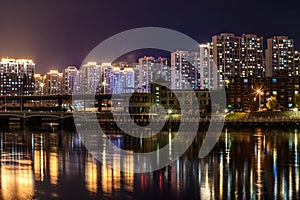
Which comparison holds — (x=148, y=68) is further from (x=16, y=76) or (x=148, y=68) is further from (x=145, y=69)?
(x=16, y=76)

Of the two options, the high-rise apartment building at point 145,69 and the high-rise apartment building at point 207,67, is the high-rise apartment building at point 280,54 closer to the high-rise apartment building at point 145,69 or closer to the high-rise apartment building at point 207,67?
the high-rise apartment building at point 207,67

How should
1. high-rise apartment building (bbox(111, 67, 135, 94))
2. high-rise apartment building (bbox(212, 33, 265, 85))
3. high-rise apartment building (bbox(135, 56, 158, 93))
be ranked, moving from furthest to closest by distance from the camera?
high-rise apartment building (bbox(135, 56, 158, 93)) → high-rise apartment building (bbox(111, 67, 135, 94)) → high-rise apartment building (bbox(212, 33, 265, 85))

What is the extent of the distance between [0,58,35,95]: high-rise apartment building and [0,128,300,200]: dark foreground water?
10935 cm

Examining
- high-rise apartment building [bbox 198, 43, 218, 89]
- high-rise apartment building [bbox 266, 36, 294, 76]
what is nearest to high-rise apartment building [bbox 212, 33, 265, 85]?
high-rise apartment building [bbox 198, 43, 218, 89]

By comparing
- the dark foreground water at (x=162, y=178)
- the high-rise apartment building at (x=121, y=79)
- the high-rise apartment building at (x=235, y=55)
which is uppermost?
the high-rise apartment building at (x=235, y=55)

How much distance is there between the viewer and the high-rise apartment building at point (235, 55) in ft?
364

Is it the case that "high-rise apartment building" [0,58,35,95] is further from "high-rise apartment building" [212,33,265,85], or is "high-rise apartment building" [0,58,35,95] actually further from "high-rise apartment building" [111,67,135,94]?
"high-rise apartment building" [212,33,265,85]

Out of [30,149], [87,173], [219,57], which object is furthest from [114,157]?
[219,57]

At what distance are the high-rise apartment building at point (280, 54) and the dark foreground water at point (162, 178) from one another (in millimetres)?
96191

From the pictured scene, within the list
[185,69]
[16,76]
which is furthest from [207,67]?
[16,76]

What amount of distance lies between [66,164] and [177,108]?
176 feet

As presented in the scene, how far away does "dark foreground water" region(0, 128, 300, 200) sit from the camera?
13133 millimetres

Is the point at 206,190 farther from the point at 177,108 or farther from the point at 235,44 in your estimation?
the point at 235,44

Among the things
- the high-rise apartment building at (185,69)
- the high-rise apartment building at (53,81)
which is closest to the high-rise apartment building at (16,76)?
the high-rise apartment building at (53,81)
